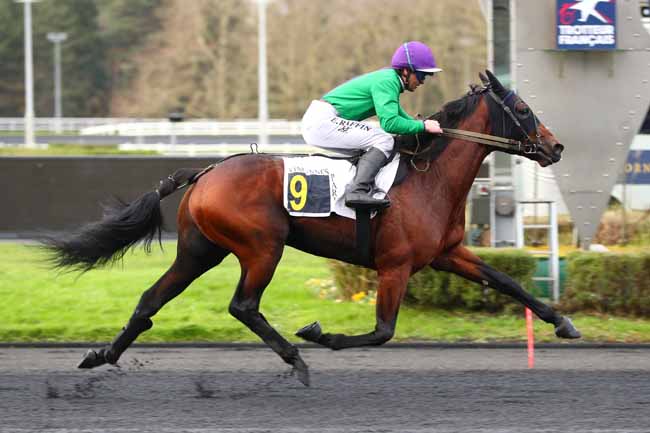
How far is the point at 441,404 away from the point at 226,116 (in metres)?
42.9

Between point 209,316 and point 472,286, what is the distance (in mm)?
2202

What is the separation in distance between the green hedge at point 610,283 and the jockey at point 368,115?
2883mm

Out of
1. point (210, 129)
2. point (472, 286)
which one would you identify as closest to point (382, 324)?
point (472, 286)

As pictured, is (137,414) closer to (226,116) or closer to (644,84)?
(644,84)

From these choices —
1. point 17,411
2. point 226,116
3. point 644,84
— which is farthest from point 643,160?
point 226,116

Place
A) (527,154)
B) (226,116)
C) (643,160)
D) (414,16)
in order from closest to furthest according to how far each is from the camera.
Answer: (527,154) < (643,160) < (414,16) < (226,116)

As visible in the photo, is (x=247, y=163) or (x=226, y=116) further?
(x=226, y=116)

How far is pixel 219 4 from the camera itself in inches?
1944

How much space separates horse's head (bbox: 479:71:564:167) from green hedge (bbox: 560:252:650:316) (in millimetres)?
2302

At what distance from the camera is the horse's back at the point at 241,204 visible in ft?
21.9

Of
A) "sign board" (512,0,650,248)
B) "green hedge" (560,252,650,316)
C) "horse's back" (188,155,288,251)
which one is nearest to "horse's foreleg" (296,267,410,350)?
"horse's back" (188,155,288,251)

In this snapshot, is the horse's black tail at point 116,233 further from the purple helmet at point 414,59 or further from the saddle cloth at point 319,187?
the purple helmet at point 414,59

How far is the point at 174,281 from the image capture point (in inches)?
270

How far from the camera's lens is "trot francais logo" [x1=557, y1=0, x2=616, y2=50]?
1002 centimetres
